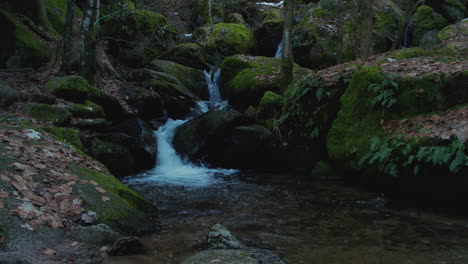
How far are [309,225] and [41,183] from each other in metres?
4.02

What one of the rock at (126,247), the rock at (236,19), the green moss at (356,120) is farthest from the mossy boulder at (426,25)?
the rock at (126,247)

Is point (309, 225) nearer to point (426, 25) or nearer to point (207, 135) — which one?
point (207, 135)

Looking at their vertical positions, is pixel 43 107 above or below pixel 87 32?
below

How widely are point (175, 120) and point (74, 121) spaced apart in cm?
482

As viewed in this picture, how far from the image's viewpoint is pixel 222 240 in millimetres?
4699

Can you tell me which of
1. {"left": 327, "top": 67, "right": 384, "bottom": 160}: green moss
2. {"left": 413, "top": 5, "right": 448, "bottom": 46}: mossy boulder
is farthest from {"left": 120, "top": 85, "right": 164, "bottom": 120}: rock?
{"left": 413, "top": 5, "right": 448, "bottom": 46}: mossy boulder

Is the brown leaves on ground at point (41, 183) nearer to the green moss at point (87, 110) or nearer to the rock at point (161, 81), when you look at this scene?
the green moss at point (87, 110)

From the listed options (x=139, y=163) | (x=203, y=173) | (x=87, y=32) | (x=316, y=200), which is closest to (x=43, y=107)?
(x=139, y=163)

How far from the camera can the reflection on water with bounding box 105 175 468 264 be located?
4566 millimetres

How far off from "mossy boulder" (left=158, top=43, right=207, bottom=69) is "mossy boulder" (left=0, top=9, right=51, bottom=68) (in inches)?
250

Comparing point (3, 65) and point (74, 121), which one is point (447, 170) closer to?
point (74, 121)

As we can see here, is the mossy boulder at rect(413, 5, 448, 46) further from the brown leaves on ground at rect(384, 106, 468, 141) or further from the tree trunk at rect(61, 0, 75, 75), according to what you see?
the tree trunk at rect(61, 0, 75, 75)

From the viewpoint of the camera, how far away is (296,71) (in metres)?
14.4

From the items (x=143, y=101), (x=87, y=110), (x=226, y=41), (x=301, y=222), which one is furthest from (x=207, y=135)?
(x=226, y=41)
